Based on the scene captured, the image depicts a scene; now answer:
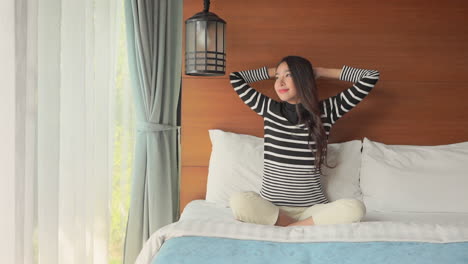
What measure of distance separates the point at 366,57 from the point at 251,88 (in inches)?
27.2

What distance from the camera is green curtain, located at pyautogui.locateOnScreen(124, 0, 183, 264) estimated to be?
319 cm

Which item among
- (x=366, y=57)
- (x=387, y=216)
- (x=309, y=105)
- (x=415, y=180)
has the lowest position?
(x=387, y=216)

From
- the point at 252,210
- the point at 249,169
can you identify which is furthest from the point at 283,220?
the point at 249,169

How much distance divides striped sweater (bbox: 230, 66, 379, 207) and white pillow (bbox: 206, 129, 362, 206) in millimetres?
124

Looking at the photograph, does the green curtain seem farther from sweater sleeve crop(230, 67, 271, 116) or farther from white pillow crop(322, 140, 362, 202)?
white pillow crop(322, 140, 362, 202)

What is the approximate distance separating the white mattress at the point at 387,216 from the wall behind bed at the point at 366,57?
54 cm

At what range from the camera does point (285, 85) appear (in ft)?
9.32

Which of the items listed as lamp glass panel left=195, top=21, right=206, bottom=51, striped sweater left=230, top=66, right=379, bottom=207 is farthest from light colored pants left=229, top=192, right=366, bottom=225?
lamp glass panel left=195, top=21, right=206, bottom=51

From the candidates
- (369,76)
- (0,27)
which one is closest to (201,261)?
(0,27)

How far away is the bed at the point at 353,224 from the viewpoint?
6.19 feet

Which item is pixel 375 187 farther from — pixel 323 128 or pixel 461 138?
pixel 461 138

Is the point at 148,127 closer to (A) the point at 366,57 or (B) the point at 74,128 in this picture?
(B) the point at 74,128

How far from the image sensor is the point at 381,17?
10.5ft

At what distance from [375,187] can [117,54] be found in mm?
1578
